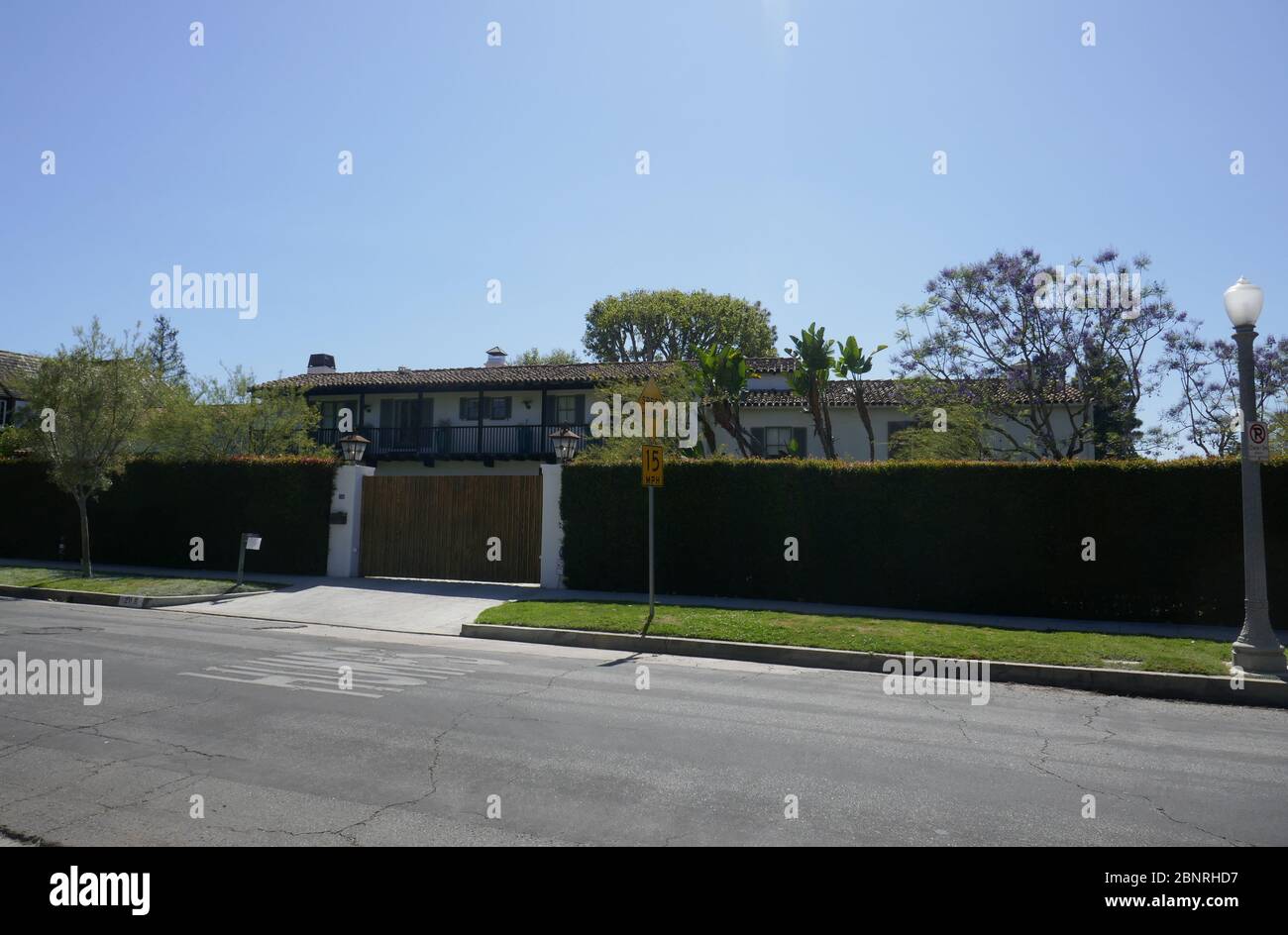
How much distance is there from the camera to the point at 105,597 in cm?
1645

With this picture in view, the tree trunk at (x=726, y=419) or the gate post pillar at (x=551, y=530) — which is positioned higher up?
the tree trunk at (x=726, y=419)

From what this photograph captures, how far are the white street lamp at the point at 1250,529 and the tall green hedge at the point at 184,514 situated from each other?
1772 cm

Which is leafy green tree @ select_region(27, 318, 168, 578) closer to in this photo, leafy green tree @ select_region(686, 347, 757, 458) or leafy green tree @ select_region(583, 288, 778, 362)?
leafy green tree @ select_region(686, 347, 757, 458)

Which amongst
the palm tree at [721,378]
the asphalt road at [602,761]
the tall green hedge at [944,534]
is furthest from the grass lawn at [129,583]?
the palm tree at [721,378]

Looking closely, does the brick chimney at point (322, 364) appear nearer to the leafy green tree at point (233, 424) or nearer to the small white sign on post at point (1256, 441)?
the leafy green tree at point (233, 424)

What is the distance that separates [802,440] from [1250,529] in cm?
2026

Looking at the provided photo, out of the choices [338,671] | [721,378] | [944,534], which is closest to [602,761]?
[338,671]

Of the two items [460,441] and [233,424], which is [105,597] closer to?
[233,424]

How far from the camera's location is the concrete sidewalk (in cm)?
1377

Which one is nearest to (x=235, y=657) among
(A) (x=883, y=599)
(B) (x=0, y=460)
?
(A) (x=883, y=599)

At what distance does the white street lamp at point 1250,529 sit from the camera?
9.79m
